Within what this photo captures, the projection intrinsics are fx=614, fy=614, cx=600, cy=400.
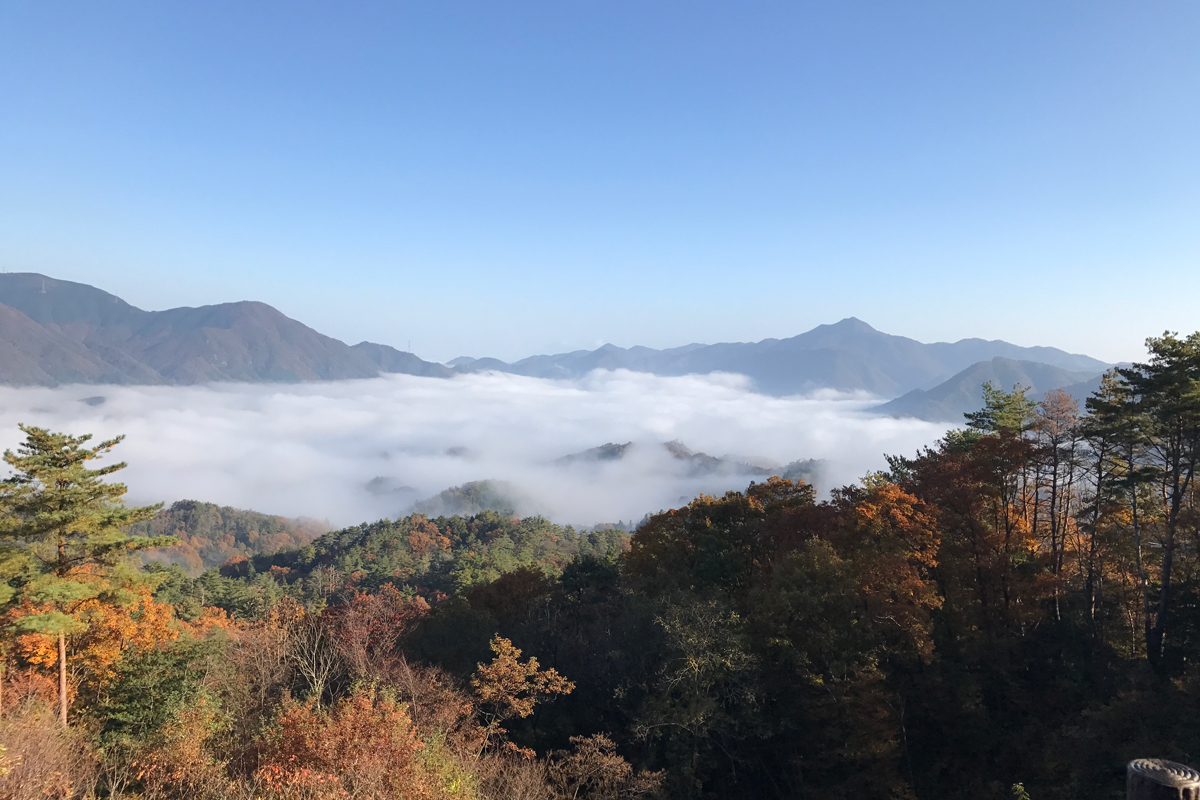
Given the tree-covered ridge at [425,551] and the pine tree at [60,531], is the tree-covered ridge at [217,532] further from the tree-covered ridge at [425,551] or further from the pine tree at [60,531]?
the pine tree at [60,531]

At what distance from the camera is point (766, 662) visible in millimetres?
22297

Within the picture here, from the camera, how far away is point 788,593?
21.1m

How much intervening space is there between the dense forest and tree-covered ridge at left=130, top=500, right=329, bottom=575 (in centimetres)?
15605

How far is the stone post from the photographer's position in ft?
8.41

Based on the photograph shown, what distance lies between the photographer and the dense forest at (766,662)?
1558 cm

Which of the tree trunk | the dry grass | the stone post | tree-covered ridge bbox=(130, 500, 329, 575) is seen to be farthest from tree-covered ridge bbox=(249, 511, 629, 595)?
the stone post

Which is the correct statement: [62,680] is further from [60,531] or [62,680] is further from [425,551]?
[425,551]

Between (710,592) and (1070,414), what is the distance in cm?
1539

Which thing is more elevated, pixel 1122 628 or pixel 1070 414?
pixel 1070 414

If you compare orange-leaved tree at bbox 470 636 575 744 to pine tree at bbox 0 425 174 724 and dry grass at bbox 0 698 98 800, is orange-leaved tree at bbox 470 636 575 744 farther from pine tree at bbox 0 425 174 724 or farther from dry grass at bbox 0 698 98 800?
pine tree at bbox 0 425 174 724

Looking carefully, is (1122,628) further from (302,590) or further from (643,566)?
(302,590)

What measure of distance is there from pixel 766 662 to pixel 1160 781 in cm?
2153

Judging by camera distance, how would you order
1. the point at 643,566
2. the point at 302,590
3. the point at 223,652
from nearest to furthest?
the point at 223,652, the point at 643,566, the point at 302,590

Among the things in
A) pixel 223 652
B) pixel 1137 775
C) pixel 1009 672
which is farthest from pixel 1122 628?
pixel 223 652
